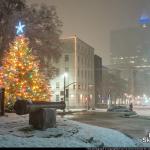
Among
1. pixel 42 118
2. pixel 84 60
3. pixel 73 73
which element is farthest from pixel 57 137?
pixel 84 60

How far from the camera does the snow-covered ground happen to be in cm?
1375

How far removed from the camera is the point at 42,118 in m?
16.8

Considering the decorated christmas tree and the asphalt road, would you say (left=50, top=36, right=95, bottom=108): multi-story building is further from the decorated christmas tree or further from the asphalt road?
the decorated christmas tree

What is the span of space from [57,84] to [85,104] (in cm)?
984

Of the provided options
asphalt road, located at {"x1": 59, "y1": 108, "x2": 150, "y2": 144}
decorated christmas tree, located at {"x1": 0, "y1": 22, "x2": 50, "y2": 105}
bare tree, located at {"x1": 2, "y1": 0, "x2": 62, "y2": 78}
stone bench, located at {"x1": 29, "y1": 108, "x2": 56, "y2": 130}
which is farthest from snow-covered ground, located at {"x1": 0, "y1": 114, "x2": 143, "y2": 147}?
bare tree, located at {"x1": 2, "y1": 0, "x2": 62, "y2": 78}

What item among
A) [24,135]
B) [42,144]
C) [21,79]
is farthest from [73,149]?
[21,79]

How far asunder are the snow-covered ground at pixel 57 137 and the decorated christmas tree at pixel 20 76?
→ 14038 millimetres

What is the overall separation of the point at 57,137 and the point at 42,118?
5.95 feet

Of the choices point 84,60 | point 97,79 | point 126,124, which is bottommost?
point 126,124

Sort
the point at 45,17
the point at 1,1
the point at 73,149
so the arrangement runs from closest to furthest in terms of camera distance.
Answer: the point at 73,149
the point at 1,1
the point at 45,17

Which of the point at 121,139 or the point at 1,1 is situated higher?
the point at 1,1

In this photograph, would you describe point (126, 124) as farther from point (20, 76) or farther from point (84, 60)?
point (84, 60)

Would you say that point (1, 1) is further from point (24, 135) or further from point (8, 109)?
point (24, 135)

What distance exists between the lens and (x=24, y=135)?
15117 mm
